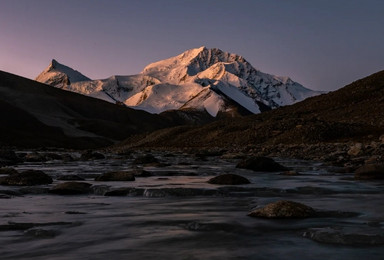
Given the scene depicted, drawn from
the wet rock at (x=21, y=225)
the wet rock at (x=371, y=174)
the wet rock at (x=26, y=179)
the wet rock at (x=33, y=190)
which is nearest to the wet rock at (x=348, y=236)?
the wet rock at (x=21, y=225)

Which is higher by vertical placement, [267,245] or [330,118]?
[330,118]

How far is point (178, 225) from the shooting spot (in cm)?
768

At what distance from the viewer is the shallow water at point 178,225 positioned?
574 centimetres

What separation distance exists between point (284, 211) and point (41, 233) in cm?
396

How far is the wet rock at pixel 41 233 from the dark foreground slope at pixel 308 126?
3683 centimetres

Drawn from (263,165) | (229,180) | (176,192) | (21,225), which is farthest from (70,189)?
(263,165)

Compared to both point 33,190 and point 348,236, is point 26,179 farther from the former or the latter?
point 348,236

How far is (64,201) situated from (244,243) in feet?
19.7

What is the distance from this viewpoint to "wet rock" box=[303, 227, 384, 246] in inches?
243

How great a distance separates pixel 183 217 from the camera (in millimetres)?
8523

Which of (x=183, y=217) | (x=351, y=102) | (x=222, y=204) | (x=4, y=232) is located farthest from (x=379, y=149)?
(x=351, y=102)

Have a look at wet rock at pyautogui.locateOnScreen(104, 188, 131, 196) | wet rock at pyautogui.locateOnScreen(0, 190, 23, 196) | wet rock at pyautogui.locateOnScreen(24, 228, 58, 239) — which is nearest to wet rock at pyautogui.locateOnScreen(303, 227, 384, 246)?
wet rock at pyautogui.locateOnScreen(24, 228, 58, 239)

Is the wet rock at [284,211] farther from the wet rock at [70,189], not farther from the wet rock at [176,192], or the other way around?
the wet rock at [70,189]

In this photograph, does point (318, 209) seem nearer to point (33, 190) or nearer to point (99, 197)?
point (99, 197)
